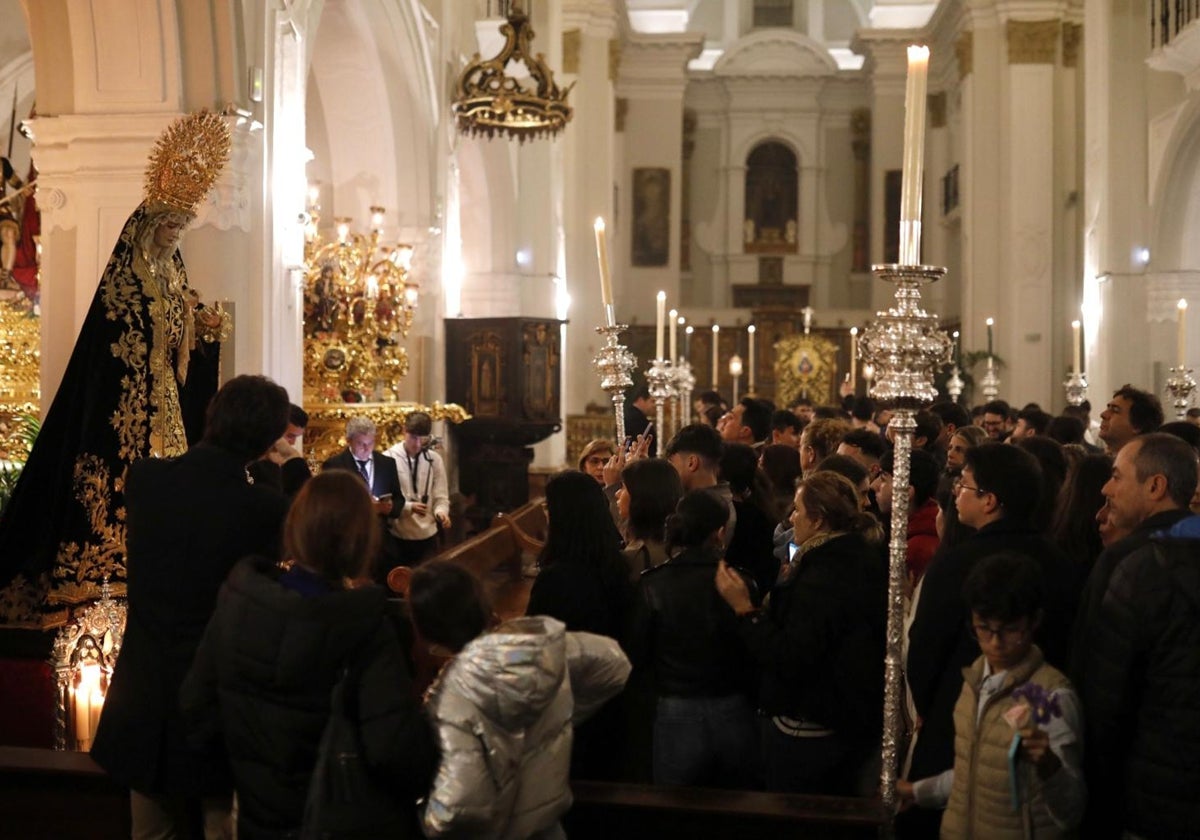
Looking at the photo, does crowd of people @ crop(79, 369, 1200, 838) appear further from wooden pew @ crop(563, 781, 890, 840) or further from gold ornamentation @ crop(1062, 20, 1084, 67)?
gold ornamentation @ crop(1062, 20, 1084, 67)

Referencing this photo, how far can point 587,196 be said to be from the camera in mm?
24734

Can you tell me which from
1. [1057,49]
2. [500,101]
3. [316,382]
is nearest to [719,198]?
[1057,49]

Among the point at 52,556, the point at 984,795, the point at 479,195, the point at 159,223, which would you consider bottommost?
the point at 984,795

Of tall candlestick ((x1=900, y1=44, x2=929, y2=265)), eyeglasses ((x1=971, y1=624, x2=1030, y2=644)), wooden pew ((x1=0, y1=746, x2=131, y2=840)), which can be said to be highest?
tall candlestick ((x1=900, y1=44, x2=929, y2=265))

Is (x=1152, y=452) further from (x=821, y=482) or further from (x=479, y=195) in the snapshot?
(x=479, y=195)

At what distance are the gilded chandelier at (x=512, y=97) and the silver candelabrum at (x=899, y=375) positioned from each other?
10.3 metres

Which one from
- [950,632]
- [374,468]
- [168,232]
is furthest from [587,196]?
[950,632]

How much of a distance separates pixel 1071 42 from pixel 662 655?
72.0 feet

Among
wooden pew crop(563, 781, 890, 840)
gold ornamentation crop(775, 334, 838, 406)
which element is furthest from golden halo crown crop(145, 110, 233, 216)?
gold ornamentation crop(775, 334, 838, 406)

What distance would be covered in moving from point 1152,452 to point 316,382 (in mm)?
9112

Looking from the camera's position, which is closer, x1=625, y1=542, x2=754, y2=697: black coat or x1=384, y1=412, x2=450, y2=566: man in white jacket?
x1=625, y1=542, x2=754, y2=697: black coat

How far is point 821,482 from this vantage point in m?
4.16

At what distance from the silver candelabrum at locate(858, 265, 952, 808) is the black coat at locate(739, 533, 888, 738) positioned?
496 millimetres

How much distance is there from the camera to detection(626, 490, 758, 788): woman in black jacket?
4.04 metres
